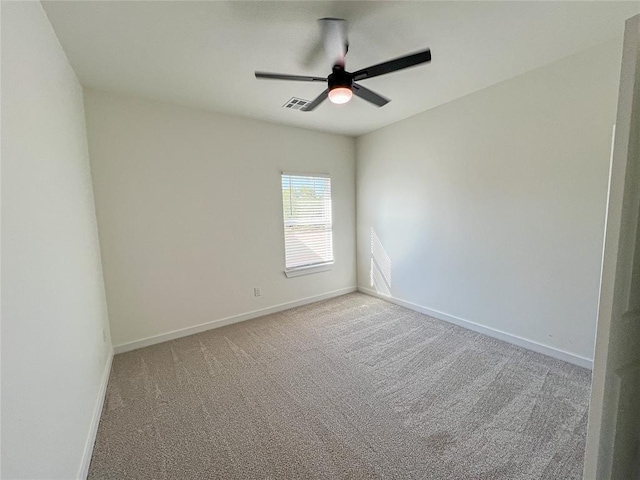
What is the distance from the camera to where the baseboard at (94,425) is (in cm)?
142

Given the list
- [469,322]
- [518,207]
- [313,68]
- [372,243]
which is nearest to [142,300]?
[313,68]

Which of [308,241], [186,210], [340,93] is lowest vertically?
[308,241]

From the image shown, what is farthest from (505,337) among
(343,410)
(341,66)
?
(341,66)

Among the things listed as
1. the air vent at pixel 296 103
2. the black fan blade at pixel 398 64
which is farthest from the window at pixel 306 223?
the black fan blade at pixel 398 64

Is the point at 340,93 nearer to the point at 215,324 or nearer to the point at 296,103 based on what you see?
the point at 296,103

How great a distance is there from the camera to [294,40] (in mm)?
1863

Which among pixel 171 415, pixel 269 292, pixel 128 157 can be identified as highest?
pixel 128 157

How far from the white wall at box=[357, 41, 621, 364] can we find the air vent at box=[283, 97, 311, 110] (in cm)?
140

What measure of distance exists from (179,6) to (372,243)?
3.47 m

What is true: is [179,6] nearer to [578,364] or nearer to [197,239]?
[197,239]

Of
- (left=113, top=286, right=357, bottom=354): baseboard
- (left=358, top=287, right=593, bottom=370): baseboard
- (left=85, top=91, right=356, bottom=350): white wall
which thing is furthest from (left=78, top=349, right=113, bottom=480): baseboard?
(left=358, top=287, right=593, bottom=370): baseboard

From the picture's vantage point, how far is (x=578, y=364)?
2275 mm

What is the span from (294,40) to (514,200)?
7.99ft

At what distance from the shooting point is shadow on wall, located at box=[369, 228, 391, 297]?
4000 millimetres
